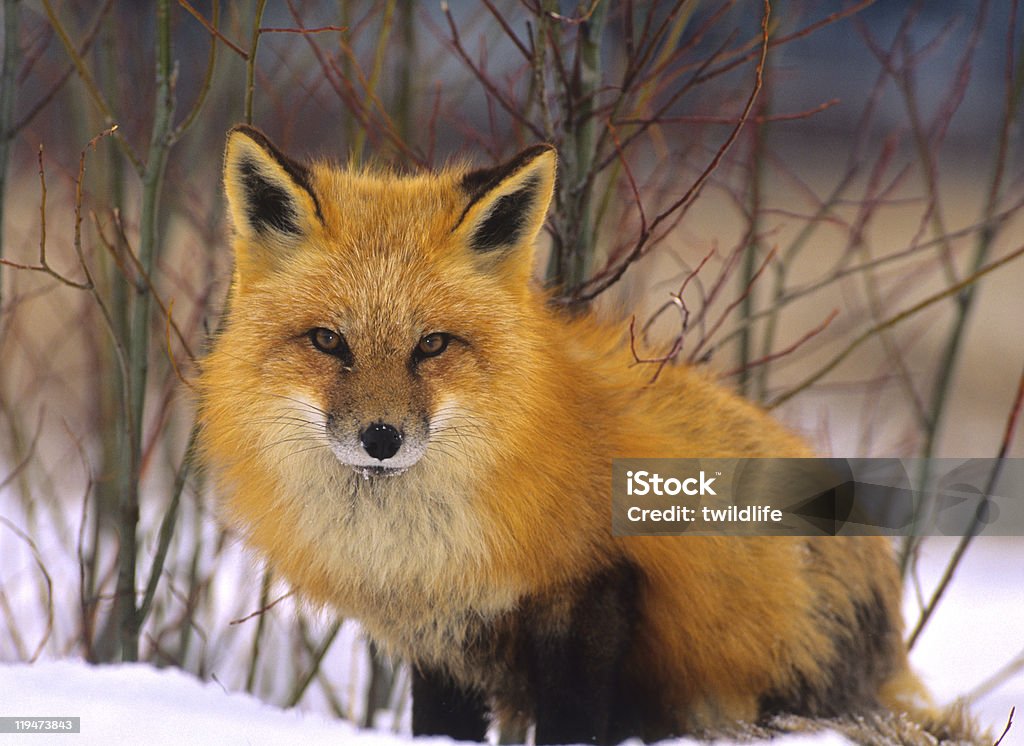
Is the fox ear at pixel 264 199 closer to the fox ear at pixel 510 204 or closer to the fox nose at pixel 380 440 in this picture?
the fox ear at pixel 510 204

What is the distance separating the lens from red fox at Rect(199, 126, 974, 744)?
90.4 inches

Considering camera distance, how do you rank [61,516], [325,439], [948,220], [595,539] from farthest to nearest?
[948,220], [61,516], [595,539], [325,439]

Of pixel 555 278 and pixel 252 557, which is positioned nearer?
pixel 252 557

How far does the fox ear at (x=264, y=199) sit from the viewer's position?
90.7 inches

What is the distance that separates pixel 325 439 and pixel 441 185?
2.41 feet

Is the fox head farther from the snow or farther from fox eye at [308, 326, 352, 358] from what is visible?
the snow

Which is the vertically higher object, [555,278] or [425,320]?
[555,278]

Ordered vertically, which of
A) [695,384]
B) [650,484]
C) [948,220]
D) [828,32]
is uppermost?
[828,32]

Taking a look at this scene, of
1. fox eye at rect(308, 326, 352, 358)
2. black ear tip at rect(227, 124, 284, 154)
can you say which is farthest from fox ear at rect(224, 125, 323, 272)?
fox eye at rect(308, 326, 352, 358)

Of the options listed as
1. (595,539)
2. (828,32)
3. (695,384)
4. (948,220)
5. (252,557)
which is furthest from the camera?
(948,220)

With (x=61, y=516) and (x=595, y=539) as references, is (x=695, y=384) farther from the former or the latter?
(x=61, y=516)

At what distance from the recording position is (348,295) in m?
2.29

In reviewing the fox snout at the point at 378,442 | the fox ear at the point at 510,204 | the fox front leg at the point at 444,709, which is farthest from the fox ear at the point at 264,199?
the fox front leg at the point at 444,709

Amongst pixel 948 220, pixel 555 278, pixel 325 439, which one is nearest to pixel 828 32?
pixel 948 220
